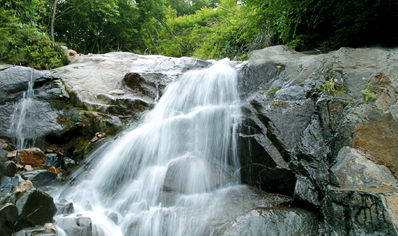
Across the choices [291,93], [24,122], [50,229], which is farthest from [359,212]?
[24,122]

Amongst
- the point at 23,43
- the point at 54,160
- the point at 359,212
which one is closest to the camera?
the point at 359,212

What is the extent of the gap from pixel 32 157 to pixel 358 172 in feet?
18.3

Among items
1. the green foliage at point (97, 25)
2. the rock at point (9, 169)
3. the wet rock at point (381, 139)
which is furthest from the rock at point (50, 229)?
the green foliage at point (97, 25)

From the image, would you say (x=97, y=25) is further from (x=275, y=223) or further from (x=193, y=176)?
(x=275, y=223)

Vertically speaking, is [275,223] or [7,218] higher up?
[275,223]

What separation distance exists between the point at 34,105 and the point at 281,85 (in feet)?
18.9

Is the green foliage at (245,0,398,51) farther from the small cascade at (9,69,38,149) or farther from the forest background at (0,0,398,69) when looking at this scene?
the small cascade at (9,69,38,149)

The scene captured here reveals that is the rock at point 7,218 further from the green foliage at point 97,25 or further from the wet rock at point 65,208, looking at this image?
the green foliage at point 97,25

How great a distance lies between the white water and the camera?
323cm

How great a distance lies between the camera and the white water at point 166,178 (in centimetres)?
323

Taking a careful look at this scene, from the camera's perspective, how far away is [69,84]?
21.8 feet

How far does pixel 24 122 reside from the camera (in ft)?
18.7

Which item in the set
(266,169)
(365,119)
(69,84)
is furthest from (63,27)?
(365,119)

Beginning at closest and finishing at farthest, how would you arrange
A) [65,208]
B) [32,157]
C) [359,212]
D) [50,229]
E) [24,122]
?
1. [359,212]
2. [50,229]
3. [65,208]
4. [32,157]
5. [24,122]
